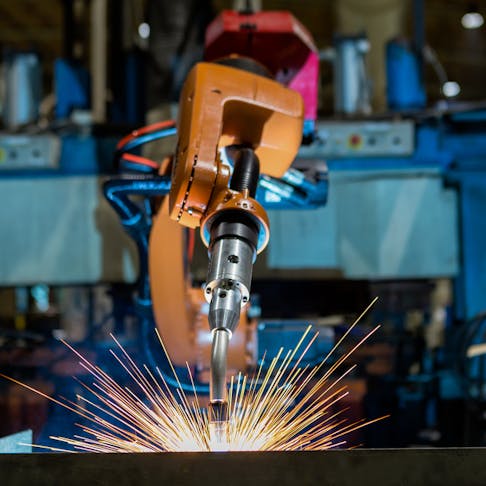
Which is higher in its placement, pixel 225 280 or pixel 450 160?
pixel 450 160

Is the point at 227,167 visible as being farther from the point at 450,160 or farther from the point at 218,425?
the point at 450,160

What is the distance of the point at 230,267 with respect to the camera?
0.98m

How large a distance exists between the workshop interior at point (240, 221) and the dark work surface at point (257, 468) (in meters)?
0.22

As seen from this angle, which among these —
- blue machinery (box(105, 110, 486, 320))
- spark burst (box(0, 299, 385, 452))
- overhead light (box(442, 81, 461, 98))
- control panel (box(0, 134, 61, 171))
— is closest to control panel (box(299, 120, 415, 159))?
blue machinery (box(105, 110, 486, 320))

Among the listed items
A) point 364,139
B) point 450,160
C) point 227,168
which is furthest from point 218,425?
point 450,160

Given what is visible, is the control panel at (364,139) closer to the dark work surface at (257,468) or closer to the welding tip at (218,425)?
the welding tip at (218,425)

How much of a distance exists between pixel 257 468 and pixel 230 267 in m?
Result: 0.31

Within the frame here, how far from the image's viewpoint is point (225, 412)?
39.5 inches

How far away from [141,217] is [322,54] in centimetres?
215

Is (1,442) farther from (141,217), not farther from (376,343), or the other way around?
(376,343)

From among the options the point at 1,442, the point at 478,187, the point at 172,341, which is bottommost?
the point at 1,442

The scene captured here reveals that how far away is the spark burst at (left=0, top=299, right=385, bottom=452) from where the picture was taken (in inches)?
45.5

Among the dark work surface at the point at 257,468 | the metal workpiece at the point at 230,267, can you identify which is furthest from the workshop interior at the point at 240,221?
the dark work surface at the point at 257,468

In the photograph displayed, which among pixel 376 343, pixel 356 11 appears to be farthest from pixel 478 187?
pixel 356 11
